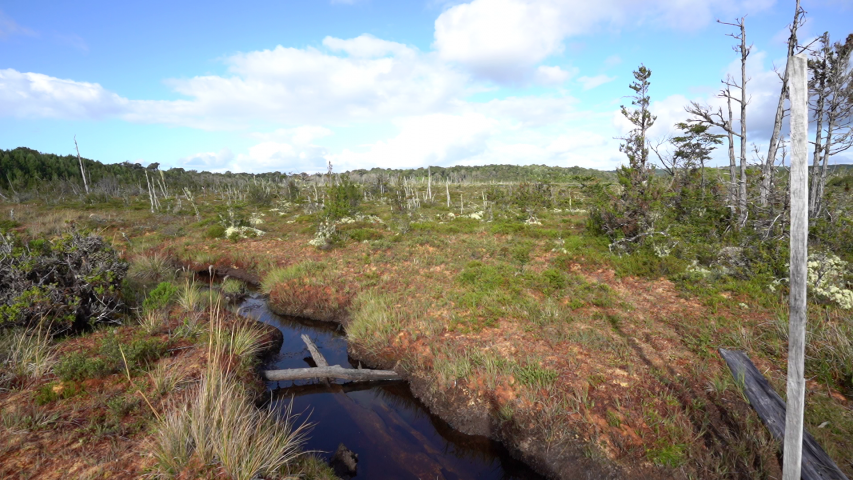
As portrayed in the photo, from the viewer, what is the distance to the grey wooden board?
10.2 ft

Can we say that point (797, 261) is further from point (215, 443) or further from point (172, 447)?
point (172, 447)

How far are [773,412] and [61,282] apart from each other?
38.5 ft

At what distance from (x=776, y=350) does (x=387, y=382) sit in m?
6.76

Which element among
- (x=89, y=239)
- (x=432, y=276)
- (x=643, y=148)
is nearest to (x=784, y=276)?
(x=643, y=148)

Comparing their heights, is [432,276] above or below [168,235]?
below

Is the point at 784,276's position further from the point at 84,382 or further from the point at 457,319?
the point at 84,382

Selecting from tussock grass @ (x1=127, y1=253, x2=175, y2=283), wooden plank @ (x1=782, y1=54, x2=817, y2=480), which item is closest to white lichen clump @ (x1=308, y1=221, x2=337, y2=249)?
tussock grass @ (x1=127, y1=253, x2=175, y2=283)

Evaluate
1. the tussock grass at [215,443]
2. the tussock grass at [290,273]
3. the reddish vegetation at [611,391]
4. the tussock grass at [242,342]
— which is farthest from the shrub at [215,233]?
the tussock grass at [215,443]

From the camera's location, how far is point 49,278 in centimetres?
683

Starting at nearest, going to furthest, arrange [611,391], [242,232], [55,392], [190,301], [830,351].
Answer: [55,392] < [830,351] < [611,391] < [190,301] < [242,232]

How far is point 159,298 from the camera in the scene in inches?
316

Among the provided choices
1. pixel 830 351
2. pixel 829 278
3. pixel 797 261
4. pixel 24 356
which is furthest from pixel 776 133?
pixel 24 356

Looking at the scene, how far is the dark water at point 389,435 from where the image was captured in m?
5.04

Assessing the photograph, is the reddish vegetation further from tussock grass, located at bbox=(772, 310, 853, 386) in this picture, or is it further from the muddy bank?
tussock grass, located at bbox=(772, 310, 853, 386)
